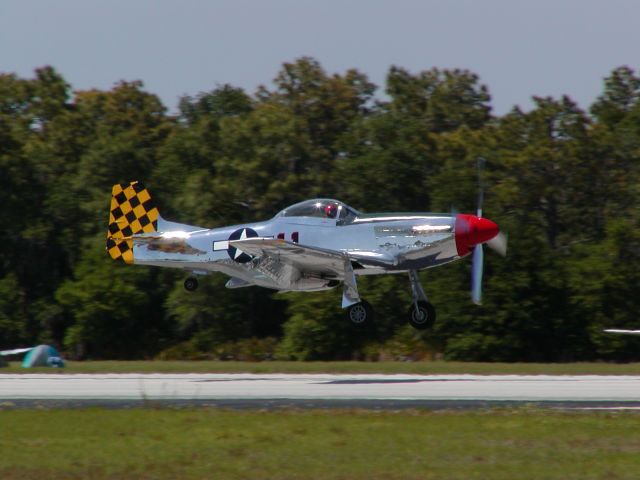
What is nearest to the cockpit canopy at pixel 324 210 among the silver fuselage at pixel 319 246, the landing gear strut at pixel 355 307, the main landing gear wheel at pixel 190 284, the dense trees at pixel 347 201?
the silver fuselage at pixel 319 246

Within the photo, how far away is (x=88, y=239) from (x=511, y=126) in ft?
67.7

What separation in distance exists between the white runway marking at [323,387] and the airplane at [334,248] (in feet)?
7.35

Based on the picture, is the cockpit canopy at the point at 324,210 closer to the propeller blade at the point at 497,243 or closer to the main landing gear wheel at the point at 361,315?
the main landing gear wheel at the point at 361,315

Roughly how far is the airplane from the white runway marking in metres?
2.24

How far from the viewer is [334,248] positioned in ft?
79.9
